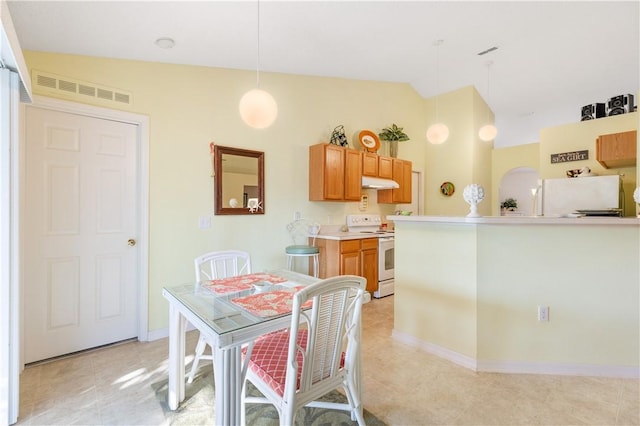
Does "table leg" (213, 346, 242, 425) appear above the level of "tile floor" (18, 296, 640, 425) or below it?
above

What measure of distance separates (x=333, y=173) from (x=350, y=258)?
1.17 m

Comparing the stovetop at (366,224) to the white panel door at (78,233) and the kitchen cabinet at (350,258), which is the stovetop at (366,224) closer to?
the kitchen cabinet at (350,258)

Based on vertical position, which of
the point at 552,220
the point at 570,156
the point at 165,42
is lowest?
the point at 552,220

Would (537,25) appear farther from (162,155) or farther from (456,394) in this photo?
(162,155)

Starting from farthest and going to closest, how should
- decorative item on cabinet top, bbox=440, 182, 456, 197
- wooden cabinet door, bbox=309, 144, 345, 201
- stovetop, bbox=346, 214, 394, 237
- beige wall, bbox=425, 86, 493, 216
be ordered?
1. decorative item on cabinet top, bbox=440, 182, 456, 197
2. beige wall, bbox=425, 86, 493, 216
3. stovetop, bbox=346, 214, 394, 237
4. wooden cabinet door, bbox=309, 144, 345, 201

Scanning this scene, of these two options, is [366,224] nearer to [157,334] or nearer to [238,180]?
[238,180]

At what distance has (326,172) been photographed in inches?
155

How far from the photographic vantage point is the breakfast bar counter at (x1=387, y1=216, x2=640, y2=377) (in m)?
2.18

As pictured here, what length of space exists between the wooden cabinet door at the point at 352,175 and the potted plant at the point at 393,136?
0.90 m

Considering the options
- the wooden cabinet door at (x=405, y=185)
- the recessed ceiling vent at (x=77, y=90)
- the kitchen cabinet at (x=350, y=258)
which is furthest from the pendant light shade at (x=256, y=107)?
the wooden cabinet door at (x=405, y=185)

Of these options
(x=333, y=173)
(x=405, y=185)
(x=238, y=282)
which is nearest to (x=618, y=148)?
(x=405, y=185)

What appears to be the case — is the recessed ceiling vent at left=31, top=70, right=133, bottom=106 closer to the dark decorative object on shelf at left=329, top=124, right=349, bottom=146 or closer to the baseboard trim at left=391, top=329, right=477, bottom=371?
the dark decorative object on shelf at left=329, top=124, right=349, bottom=146

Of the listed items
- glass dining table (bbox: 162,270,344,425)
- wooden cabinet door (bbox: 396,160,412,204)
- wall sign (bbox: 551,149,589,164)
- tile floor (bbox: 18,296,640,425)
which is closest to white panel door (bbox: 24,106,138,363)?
tile floor (bbox: 18,296,640,425)

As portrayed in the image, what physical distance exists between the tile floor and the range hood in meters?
2.63
